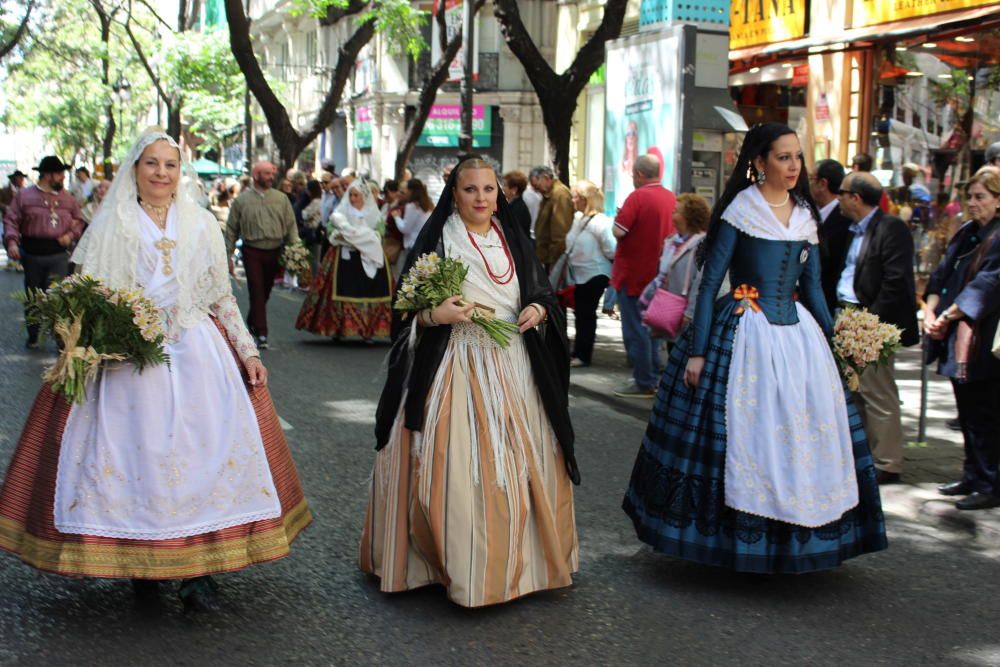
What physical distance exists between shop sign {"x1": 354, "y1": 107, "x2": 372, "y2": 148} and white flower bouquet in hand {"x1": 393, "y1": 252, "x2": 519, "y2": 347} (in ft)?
123

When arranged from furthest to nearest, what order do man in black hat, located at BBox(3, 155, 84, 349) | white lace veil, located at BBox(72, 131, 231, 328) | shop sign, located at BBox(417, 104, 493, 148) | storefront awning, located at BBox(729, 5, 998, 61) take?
shop sign, located at BBox(417, 104, 493, 148)
storefront awning, located at BBox(729, 5, 998, 61)
man in black hat, located at BBox(3, 155, 84, 349)
white lace veil, located at BBox(72, 131, 231, 328)

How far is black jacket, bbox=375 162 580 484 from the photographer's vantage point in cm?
488

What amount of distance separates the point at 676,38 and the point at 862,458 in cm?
651

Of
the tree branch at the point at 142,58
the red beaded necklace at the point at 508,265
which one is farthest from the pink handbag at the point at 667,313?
the tree branch at the point at 142,58

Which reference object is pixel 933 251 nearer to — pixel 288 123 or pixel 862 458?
pixel 862 458

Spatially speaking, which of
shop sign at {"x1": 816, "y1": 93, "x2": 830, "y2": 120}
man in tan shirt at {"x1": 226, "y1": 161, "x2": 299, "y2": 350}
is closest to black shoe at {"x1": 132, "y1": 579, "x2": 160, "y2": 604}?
man in tan shirt at {"x1": 226, "y1": 161, "x2": 299, "y2": 350}

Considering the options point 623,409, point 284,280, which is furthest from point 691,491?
point 284,280

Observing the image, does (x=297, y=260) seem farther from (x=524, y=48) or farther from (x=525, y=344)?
(x=525, y=344)

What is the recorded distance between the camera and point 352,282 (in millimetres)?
13227

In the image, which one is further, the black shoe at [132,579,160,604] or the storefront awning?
the storefront awning

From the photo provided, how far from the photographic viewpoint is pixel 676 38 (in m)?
10.9

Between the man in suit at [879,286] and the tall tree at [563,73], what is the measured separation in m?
7.01

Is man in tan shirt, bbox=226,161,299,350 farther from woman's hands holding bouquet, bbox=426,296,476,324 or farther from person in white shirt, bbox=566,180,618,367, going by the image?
woman's hands holding bouquet, bbox=426,296,476,324

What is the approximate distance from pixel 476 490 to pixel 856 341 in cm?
176
